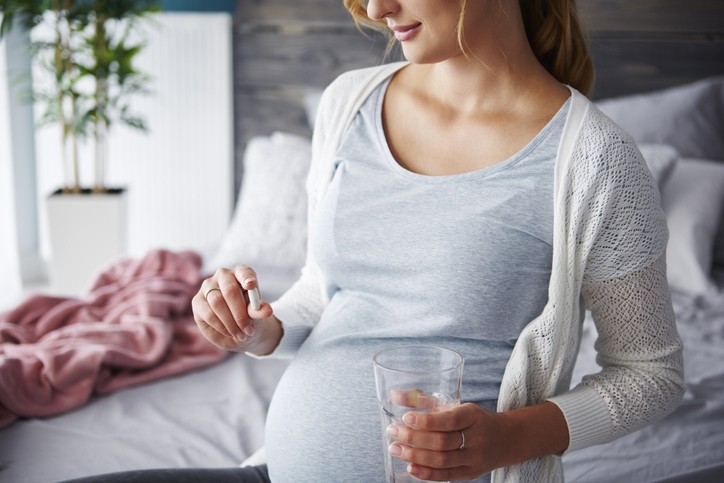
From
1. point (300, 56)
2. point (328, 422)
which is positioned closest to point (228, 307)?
point (328, 422)

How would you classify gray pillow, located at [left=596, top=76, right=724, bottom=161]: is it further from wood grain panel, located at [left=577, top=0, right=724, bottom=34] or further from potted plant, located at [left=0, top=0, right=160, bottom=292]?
potted plant, located at [left=0, top=0, right=160, bottom=292]

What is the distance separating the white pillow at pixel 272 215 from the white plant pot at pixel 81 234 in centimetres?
59

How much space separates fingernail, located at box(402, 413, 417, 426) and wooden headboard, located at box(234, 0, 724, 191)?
192cm

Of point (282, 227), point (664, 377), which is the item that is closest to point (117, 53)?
point (282, 227)

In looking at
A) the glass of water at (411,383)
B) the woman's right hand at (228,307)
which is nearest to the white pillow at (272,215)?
the woman's right hand at (228,307)

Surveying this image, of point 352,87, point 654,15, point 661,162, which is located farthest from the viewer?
point 654,15

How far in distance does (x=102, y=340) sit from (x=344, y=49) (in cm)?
166

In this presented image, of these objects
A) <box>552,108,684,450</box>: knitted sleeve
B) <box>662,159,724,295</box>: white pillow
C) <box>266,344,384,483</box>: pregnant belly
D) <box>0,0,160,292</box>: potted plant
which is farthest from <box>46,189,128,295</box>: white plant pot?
<box>552,108,684,450</box>: knitted sleeve

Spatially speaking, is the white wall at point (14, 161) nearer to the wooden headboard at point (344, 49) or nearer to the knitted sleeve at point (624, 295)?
the wooden headboard at point (344, 49)

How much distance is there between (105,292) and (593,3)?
5.90 feet

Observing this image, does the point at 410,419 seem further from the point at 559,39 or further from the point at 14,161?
the point at 14,161

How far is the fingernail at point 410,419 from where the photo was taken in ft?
2.80

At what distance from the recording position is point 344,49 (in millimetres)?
3129

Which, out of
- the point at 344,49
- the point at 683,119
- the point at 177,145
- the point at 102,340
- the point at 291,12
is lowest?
the point at 102,340
